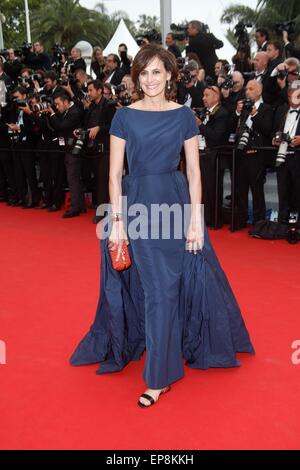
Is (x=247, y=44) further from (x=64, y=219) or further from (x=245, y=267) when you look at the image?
A: (x=245, y=267)

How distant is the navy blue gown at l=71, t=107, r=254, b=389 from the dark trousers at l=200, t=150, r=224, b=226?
122 inches

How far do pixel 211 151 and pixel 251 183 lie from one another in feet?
1.78

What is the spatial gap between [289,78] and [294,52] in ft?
2.94

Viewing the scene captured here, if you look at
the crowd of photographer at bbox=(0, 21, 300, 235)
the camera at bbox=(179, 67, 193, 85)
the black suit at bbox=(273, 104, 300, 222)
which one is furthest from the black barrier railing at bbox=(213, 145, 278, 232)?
the camera at bbox=(179, 67, 193, 85)

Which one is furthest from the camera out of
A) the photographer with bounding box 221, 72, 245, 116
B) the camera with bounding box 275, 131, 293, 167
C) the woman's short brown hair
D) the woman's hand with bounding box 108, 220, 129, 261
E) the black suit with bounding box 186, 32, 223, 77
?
the black suit with bounding box 186, 32, 223, 77

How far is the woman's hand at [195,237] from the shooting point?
8.58 ft

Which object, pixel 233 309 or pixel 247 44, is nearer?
pixel 233 309

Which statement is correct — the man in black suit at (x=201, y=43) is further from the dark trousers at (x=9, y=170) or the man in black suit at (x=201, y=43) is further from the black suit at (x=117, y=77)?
the dark trousers at (x=9, y=170)

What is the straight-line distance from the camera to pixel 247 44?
721 centimetres

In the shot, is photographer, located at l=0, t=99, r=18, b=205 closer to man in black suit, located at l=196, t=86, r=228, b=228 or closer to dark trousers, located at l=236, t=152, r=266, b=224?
man in black suit, located at l=196, t=86, r=228, b=228

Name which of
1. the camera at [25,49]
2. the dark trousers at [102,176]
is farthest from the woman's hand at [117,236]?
the camera at [25,49]

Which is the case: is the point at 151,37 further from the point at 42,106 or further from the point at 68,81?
the point at 42,106

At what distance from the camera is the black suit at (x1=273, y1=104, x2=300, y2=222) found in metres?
5.33
